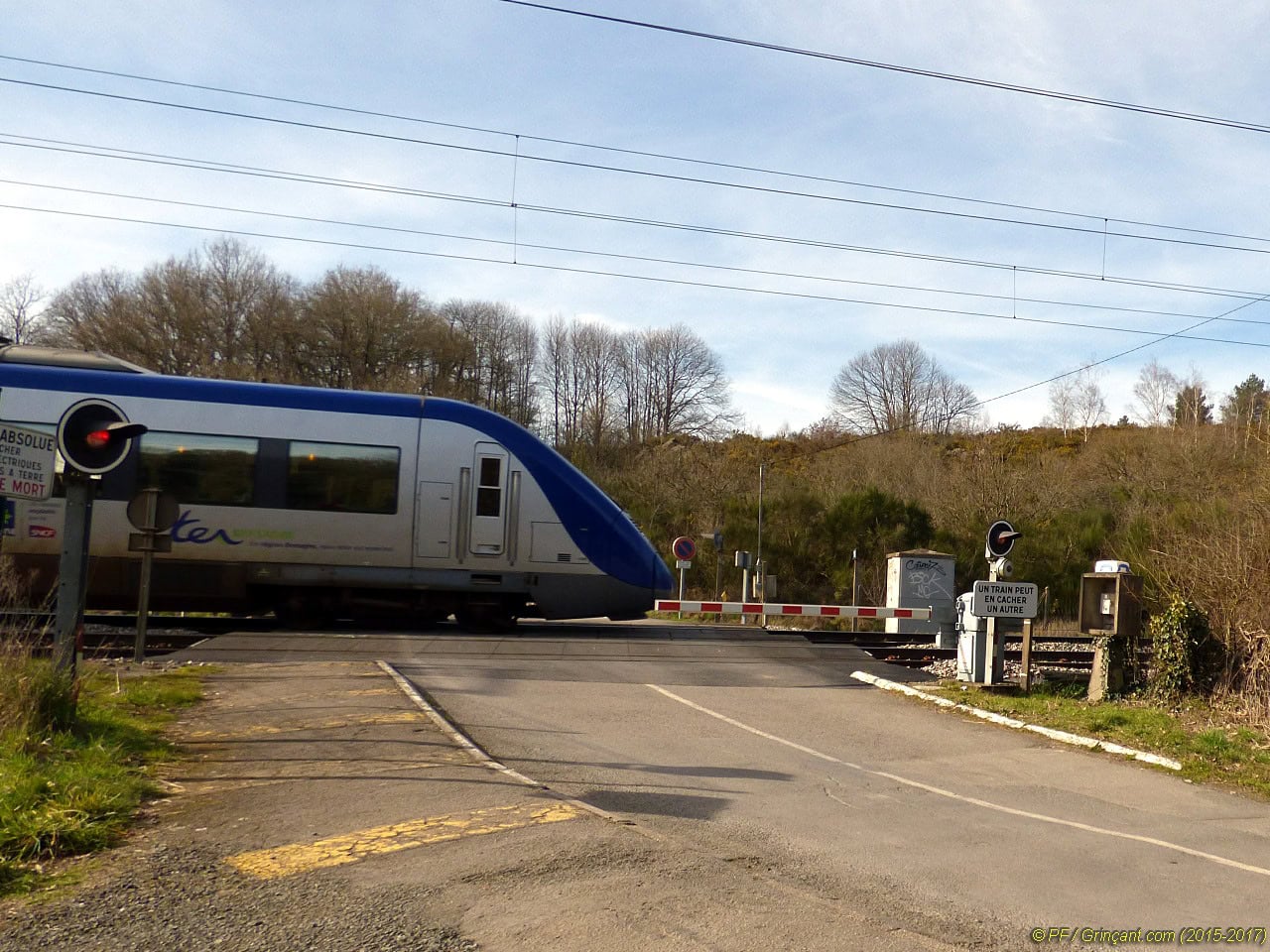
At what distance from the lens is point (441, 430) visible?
17625 mm

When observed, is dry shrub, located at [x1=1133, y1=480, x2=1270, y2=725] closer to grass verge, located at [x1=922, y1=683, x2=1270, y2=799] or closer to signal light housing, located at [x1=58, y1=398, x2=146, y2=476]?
grass verge, located at [x1=922, y1=683, x2=1270, y2=799]

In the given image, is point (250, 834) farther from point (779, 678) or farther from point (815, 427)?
point (815, 427)

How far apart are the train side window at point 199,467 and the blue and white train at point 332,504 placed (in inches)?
0.9

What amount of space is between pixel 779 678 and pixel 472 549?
5798mm

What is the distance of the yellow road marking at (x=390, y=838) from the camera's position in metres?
5.39

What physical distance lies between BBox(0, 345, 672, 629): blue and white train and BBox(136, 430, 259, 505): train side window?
22 millimetres

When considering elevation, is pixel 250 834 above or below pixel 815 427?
below

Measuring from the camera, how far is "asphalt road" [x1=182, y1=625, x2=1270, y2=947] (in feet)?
18.2

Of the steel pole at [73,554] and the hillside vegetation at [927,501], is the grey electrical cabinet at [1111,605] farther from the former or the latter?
the steel pole at [73,554]

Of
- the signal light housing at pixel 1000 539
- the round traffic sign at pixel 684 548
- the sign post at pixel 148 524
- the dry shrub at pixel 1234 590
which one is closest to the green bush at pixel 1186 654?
the dry shrub at pixel 1234 590

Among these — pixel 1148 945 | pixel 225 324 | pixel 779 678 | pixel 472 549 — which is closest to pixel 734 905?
pixel 1148 945

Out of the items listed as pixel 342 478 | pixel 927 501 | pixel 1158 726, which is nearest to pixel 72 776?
pixel 1158 726

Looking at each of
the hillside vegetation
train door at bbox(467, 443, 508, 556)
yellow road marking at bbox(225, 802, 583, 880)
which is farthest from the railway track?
the hillside vegetation

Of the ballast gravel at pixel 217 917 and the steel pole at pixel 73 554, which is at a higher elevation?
the steel pole at pixel 73 554
